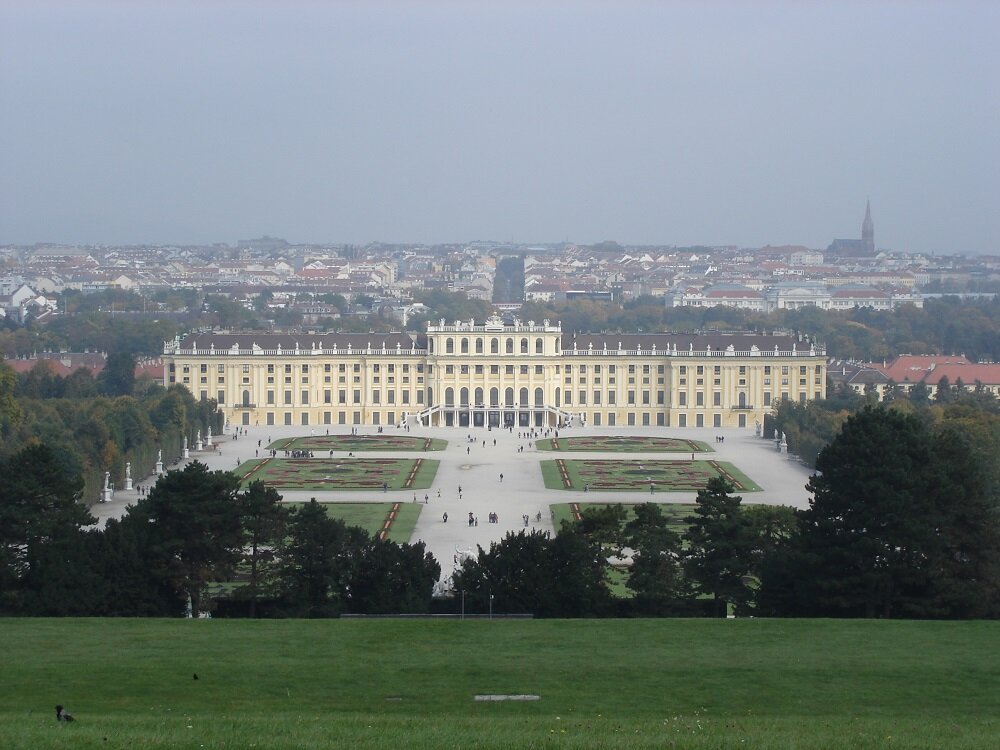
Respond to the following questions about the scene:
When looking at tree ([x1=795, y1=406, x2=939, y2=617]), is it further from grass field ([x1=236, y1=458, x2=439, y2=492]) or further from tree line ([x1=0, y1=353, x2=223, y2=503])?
grass field ([x1=236, y1=458, x2=439, y2=492])

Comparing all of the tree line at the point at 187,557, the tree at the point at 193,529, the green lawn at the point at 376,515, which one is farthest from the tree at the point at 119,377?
the tree at the point at 193,529

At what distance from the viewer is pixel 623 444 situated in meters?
65.9

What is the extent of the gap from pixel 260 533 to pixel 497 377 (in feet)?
157

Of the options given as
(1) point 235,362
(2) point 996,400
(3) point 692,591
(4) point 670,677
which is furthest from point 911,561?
(1) point 235,362

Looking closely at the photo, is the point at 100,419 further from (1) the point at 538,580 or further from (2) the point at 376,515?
(1) the point at 538,580

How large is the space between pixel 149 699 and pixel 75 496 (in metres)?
13.0

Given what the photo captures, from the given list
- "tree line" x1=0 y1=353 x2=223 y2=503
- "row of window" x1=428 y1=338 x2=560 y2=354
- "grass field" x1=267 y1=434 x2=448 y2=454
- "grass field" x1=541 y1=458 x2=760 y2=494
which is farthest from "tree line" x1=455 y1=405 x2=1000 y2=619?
"row of window" x1=428 y1=338 x2=560 y2=354

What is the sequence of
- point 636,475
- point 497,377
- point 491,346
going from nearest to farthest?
1. point 636,475
2. point 497,377
3. point 491,346

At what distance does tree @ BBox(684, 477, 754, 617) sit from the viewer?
28.4 meters

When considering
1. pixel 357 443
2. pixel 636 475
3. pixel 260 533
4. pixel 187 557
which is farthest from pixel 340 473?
pixel 187 557

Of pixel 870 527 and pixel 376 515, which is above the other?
pixel 870 527

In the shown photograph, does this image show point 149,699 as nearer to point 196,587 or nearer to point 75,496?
point 196,587

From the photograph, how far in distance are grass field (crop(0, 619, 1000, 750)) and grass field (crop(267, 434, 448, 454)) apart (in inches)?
1581

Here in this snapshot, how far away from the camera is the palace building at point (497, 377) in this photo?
75375 mm
